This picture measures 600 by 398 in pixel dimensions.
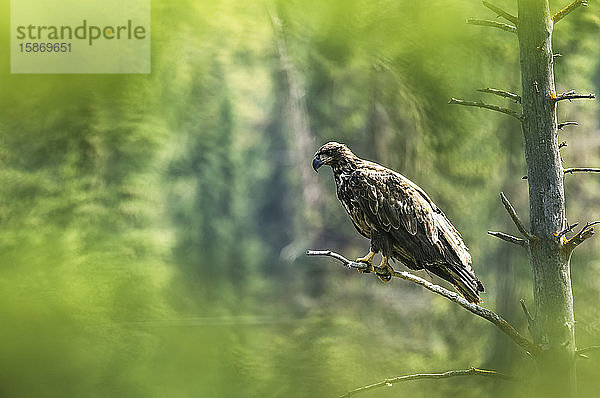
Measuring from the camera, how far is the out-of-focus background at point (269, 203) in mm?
3207

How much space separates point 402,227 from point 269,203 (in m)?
1.28

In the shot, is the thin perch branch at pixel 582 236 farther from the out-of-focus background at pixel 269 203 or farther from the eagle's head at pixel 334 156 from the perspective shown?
the out-of-focus background at pixel 269 203

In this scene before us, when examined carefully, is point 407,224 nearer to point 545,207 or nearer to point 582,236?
point 545,207

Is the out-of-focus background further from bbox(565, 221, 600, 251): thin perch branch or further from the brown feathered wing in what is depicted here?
bbox(565, 221, 600, 251): thin perch branch

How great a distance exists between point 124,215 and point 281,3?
4.23 ft

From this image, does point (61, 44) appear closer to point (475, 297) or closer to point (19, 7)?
point (19, 7)

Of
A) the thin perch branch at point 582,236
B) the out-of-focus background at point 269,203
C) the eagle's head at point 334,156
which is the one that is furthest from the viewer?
the out-of-focus background at point 269,203

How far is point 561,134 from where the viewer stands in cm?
314

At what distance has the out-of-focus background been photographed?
10.5 ft

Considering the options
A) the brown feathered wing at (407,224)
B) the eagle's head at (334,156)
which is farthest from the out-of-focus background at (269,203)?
the brown feathered wing at (407,224)

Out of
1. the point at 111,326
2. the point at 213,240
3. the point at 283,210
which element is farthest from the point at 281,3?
the point at 111,326

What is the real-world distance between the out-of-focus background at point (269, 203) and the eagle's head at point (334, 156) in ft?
3.07

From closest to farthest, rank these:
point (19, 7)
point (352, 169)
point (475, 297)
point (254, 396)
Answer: point (475, 297)
point (352, 169)
point (19, 7)
point (254, 396)

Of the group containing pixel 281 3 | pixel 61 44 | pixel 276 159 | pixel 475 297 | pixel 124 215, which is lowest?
pixel 475 297
